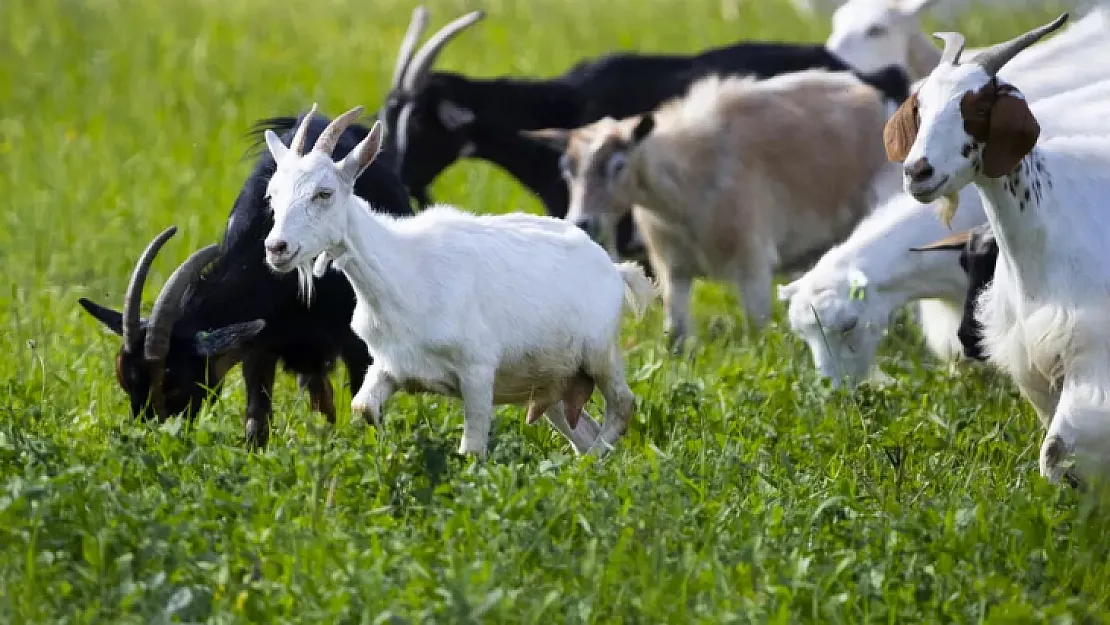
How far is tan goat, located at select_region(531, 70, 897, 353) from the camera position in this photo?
30.1ft

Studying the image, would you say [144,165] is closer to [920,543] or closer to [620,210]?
[620,210]

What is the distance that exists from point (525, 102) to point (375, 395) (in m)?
5.75

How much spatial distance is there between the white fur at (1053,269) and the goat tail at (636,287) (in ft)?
4.54

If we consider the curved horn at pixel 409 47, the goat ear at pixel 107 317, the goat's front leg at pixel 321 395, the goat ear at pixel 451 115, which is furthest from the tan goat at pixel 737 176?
the goat ear at pixel 107 317

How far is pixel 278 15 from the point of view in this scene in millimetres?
18438

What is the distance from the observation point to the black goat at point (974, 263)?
6.64 meters

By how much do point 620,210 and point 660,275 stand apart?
619mm

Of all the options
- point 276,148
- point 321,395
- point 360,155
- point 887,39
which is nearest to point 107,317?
point 321,395

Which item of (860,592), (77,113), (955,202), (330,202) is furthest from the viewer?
(77,113)

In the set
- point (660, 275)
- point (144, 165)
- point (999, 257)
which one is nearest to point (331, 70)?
point (144, 165)

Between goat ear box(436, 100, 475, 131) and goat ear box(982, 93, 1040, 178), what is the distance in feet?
18.5

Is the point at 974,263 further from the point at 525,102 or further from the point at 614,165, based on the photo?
the point at 525,102

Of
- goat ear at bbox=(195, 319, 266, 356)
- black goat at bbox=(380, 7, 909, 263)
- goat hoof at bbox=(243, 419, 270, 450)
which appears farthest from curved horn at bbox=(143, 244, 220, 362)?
black goat at bbox=(380, 7, 909, 263)

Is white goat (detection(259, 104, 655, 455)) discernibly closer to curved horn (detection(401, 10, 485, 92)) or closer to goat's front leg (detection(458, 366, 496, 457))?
goat's front leg (detection(458, 366, 496, 457))
